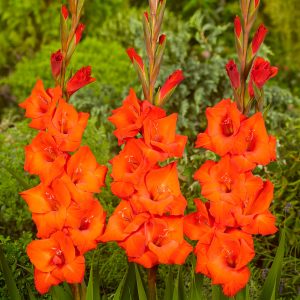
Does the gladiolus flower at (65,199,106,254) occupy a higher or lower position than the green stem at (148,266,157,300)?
higher

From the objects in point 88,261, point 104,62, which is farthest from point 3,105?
point 88,261

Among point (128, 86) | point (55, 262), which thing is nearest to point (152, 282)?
point (55, 262)

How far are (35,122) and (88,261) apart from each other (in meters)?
1.65

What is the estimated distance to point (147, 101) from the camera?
2225mm

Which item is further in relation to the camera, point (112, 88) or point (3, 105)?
point (3, 105)

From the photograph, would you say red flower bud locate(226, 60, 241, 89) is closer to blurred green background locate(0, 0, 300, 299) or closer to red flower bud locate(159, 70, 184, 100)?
red flower bud locate(159, 70, 184, 100)

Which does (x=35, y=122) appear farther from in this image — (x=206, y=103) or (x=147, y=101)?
(x=206, y=103)

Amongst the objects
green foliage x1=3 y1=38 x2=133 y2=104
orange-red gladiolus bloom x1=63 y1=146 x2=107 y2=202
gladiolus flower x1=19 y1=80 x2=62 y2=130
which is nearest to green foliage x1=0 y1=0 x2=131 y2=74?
green foliage x1=3 y1=38 x2=133 y2=104

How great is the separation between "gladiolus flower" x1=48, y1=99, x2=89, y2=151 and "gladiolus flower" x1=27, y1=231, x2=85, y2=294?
0.27m

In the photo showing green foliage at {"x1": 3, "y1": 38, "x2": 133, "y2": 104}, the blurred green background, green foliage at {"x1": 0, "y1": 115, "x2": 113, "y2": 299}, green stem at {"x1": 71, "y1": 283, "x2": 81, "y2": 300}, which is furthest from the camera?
green foliage at {"x1": 3, "y1": 38, "x2": 133, "y2": 104}

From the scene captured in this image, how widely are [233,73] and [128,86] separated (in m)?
4.43

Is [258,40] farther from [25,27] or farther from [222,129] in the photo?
[25,27]

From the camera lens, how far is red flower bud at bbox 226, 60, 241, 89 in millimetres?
2209

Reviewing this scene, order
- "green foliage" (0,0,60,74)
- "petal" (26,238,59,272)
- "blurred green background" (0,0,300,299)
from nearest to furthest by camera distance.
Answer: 1. "petal" (26,238,59,272)
2. "blurred green background" (0,0,300,299)
3. "green foliage" (0,0,60,74)
